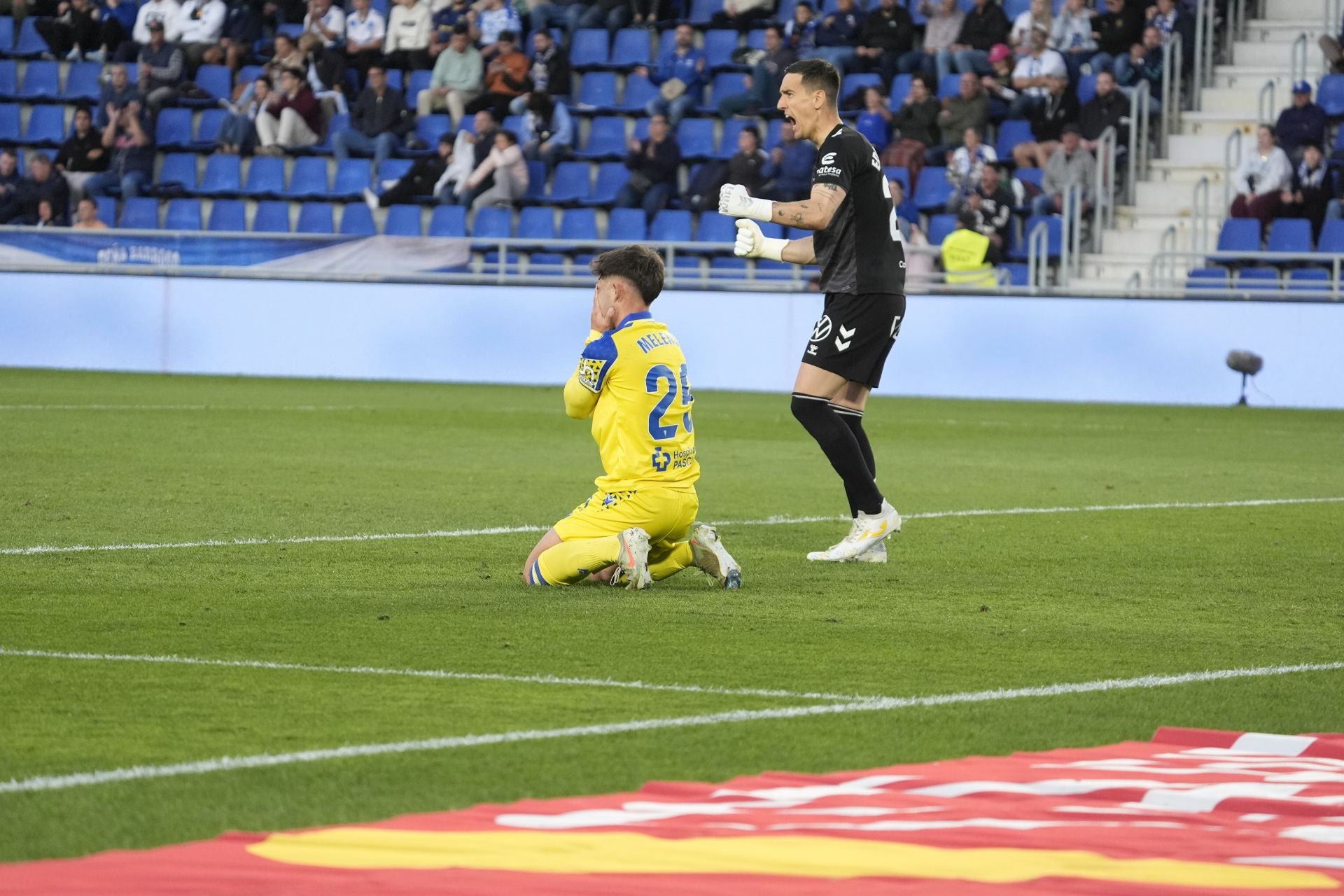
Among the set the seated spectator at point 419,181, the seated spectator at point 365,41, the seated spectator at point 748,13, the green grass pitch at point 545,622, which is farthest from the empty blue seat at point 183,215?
the green grass pitch at point 545,622

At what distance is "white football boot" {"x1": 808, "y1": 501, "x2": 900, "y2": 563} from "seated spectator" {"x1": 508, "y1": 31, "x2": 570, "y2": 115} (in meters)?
19.3

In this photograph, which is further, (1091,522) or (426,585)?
(1091,522)

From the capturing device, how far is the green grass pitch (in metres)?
4.41

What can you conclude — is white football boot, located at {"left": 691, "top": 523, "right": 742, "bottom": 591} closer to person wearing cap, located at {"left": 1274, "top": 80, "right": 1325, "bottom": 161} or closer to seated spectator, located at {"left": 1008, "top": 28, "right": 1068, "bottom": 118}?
person wearing cap, located at {"left": 1274, "top": 80, "right": 1325, "bottom": 161}

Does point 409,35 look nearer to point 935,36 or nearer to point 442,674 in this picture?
point 935,36

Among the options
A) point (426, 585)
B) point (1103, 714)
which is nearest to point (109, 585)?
point (426, 585)

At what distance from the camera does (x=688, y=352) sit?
24.7m

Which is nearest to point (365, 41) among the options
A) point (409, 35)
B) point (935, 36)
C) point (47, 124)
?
point (409, 35)

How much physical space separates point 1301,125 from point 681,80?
746cm

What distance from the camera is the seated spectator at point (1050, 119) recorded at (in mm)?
24828

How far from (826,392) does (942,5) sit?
1859 centimetres

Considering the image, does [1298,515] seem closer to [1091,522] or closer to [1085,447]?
[1091,522]

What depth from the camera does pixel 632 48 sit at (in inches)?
1118

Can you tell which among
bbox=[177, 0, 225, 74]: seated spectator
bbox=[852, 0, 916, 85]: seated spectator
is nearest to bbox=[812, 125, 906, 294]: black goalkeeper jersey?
bbox=[852, 0, 916, 85]: seated spectator
